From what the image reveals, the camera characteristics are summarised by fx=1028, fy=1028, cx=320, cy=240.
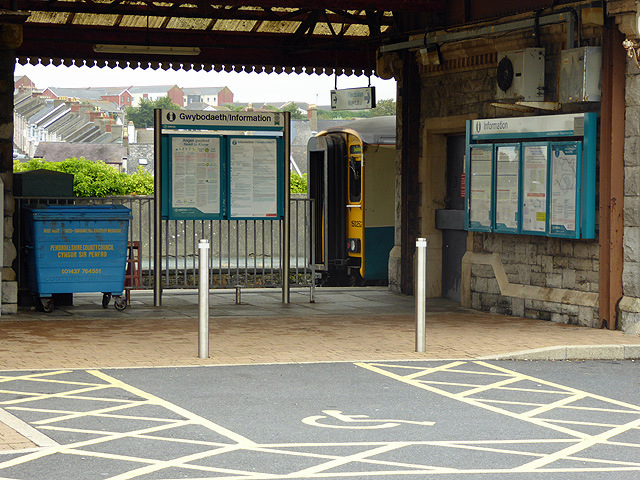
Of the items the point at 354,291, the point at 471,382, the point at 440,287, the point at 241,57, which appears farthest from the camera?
the point at 241,57

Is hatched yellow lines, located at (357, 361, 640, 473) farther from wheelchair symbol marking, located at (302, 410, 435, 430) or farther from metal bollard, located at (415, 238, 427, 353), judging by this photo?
wheelchair symbol marking, located at (302, 410, 435, 430)

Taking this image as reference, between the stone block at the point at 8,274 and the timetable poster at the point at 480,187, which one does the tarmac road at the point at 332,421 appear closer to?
the stone block at the point at 8,274

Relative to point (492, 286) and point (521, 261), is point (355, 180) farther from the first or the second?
point (521, 261)

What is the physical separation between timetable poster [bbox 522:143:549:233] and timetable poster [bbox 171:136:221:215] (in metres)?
3.89

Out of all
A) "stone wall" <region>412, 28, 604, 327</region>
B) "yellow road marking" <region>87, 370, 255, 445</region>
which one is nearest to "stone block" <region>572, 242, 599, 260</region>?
"stone wall" <region>412, 28, 604, 327</region>

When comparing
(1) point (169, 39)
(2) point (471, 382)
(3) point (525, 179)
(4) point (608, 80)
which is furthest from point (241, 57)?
(2) point (471, 382)

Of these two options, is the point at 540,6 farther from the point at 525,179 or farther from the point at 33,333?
the point at 33,333

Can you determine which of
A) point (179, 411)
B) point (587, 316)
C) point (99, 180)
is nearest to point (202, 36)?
point (587, 316)

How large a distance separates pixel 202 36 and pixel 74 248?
18.3 ft

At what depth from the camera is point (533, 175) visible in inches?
468

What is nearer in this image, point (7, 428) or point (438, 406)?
point (7, 428)

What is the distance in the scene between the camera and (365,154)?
17047 mm

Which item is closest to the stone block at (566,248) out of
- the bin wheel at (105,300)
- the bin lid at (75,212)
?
the bin lid at (75,212)

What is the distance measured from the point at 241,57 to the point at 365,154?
102 inches
